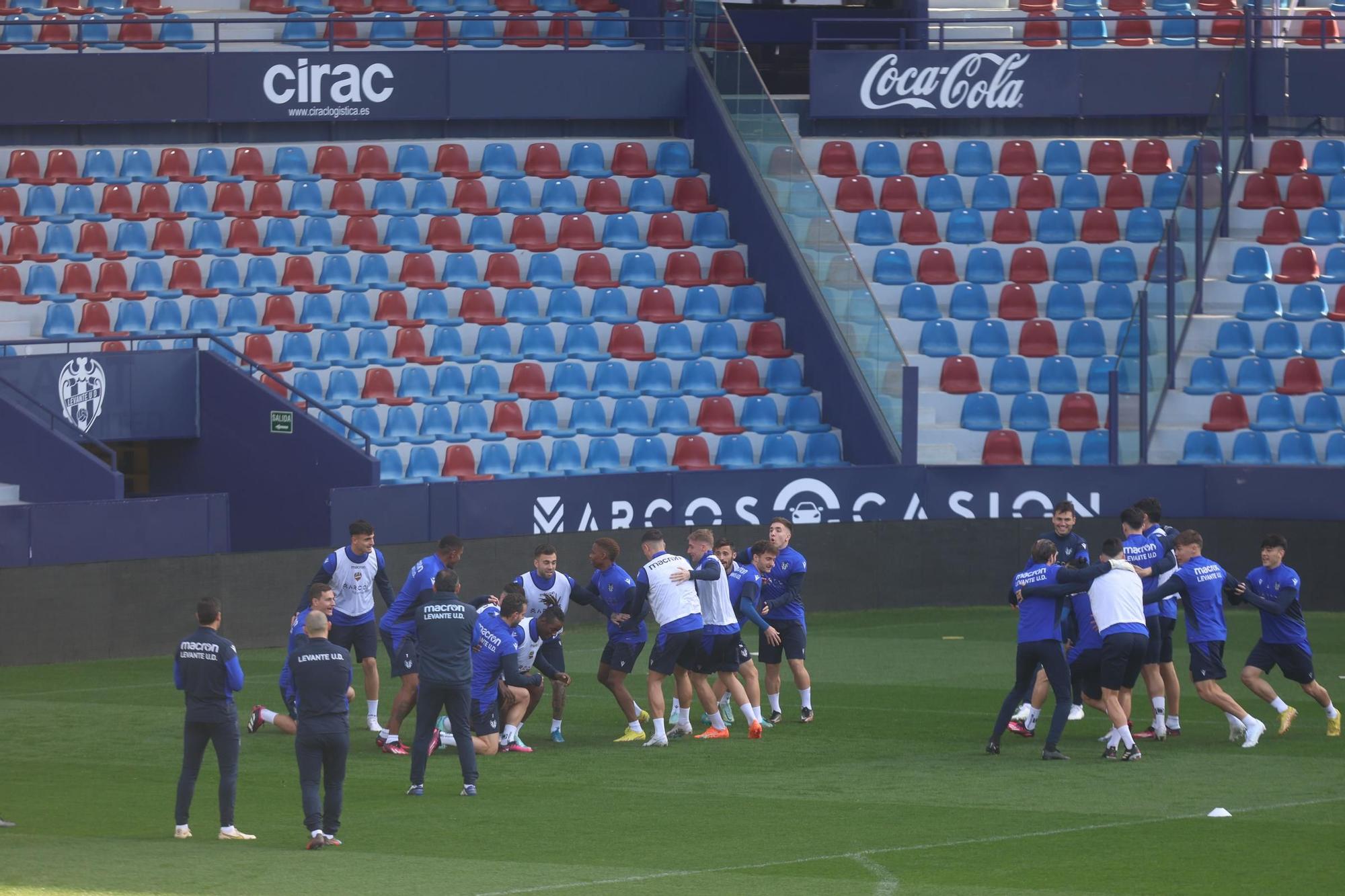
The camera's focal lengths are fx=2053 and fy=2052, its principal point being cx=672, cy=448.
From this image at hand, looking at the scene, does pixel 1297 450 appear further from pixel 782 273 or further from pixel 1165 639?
pixel 1165 639

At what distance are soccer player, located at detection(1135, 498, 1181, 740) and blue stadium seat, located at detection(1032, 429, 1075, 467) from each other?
9.27 metres

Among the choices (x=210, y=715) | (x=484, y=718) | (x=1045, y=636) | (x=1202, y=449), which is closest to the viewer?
(x=210, y=715)

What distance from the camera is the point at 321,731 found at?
12.7 meters

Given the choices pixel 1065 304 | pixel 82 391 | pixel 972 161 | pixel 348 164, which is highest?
pixel 972 161

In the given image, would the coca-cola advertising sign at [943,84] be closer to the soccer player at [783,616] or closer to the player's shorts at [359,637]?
the soccer player at [783,616]

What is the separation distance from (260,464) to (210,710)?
1241cm

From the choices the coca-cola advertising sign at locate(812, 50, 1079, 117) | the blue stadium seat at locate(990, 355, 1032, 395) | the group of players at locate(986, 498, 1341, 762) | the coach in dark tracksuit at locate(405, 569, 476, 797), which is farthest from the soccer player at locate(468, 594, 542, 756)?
Result: the coca-cola advertising sign at locate(812, 50, 1079, 117)

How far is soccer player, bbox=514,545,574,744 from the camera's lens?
17.1 meters

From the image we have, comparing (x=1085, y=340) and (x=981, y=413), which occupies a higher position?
(x=1085, y=340)

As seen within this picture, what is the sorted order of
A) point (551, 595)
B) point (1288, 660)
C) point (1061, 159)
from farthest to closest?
point (1061, 159) < point (551, 595) < point (1288, 660)

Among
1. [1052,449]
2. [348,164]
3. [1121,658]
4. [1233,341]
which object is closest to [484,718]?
[1121,658]

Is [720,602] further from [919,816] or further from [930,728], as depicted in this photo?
[919,816]

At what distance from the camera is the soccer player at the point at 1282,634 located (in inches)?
665

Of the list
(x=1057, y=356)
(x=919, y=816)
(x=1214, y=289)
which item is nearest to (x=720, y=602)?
(x=919, y=816)
